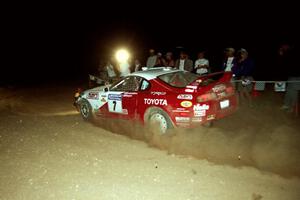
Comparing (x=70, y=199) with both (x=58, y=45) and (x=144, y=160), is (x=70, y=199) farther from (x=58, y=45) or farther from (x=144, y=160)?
(x=58, y=45)

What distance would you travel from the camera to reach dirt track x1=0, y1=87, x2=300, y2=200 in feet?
17.3

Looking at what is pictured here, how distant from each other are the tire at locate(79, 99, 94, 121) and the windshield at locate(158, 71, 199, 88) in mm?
2569

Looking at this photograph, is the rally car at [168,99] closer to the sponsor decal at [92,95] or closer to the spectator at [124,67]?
the sponsor decal at [92,95]

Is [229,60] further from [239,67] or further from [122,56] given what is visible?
[122,56]

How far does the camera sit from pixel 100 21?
151 ft

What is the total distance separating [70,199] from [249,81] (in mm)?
6730

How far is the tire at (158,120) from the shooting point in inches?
310

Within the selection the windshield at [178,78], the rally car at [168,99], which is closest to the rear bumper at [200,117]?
the rally car at [168,99]

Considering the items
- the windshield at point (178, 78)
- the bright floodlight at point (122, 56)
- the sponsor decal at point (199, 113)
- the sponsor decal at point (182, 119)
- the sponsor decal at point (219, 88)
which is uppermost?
the bright floodlight at point (122, 56)

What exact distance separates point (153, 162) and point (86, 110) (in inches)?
159

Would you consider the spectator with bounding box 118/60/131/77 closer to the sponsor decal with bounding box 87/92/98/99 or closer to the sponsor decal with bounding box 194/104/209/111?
the sponsor decal with bounding box 87/92/98/99

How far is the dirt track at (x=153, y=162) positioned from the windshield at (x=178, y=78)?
1.23m

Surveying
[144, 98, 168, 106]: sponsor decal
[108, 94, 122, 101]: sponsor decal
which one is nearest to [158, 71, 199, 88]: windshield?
[144, 98, 168, 106]: sponsor decal

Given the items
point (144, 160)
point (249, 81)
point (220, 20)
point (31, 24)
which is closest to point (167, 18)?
point (220, 20)
